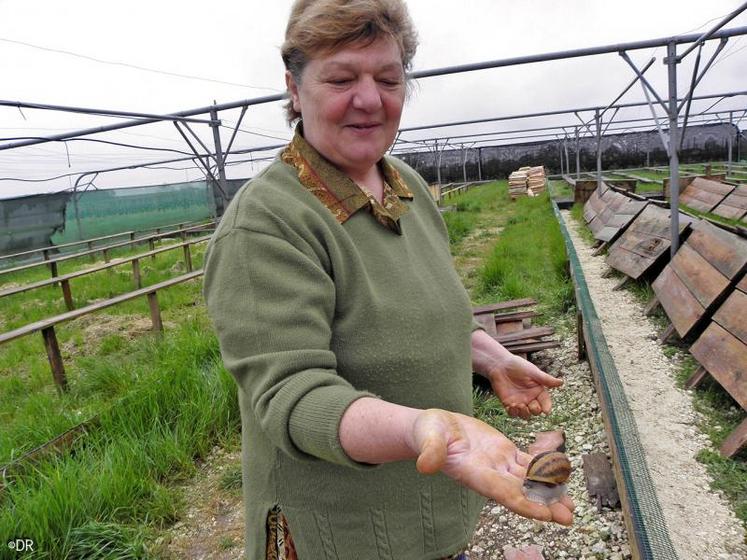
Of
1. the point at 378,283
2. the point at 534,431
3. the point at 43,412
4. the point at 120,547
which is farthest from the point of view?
the point at 43,412

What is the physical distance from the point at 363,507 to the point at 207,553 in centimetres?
185

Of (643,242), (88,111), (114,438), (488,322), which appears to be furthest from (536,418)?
(88,111)

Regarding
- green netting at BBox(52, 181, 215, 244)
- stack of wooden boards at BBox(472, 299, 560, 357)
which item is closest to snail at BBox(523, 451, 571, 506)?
stack of wooden boards at BBox(472, 299, 560, 357)

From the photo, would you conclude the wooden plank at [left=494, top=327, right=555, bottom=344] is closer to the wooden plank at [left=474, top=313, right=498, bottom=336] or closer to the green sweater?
the wooden plank at [left=474, top=313, right=498, bottom=336]

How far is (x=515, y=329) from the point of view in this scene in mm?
4773

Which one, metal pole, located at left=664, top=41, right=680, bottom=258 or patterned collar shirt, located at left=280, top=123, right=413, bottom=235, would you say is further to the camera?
metal pole, located at left=664, top=41, right=680, bottom=258

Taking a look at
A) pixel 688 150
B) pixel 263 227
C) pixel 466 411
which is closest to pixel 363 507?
pixel 466 411

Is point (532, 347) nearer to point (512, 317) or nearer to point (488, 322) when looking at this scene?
point (488, 322)

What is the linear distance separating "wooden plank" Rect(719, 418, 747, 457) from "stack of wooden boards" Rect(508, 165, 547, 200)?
17.9m

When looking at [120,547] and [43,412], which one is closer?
[120,547]

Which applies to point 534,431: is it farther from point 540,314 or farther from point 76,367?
point 76,367

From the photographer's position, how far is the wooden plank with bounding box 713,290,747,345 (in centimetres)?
339

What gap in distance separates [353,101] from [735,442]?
2733 mm

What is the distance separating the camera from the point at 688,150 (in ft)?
92.2
